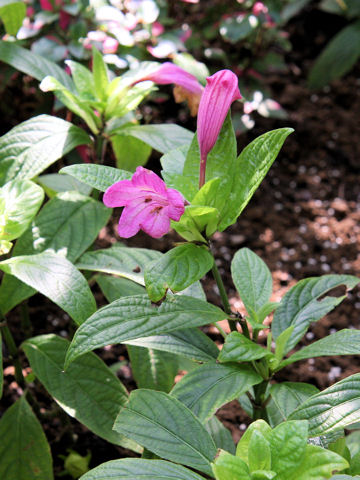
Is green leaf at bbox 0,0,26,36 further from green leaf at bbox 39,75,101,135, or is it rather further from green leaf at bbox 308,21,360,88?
green leaf at bbox 308,21,360,88

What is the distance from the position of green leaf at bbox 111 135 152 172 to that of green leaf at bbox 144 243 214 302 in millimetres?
641

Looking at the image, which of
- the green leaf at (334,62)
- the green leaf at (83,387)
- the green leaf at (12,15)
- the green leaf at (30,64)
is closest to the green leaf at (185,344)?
the green leaf at (83,387)

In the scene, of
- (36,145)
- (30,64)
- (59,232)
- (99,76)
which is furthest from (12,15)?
(59,232)

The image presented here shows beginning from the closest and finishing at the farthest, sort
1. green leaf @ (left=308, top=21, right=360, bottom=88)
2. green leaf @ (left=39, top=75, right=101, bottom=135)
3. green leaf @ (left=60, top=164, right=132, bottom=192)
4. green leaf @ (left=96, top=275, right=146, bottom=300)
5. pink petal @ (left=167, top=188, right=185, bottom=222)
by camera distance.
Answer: pink petal @ (left=167, top=188, right=185, bottom=222), green leaf @ (left=60, top=164, right=132, bottom=192), green leaf @ (left=39, top=75, right=101, bottom=135), green leaf @ (left=96, top=275, right=146, bottom=300), green leaf @ (left=308, top=21, right=360, bottom=88)

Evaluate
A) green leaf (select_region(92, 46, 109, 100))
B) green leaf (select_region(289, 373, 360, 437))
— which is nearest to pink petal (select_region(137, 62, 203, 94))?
green leaf (select_region(92, 46, 109, 100))

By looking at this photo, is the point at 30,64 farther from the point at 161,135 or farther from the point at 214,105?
the point at 214,105

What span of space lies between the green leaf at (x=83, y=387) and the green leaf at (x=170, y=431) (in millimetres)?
278

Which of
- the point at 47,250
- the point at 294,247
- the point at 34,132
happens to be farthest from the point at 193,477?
the point at 294,247

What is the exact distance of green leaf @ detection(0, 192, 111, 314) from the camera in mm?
1210

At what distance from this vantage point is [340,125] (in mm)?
2832

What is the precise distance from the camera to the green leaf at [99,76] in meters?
1.31

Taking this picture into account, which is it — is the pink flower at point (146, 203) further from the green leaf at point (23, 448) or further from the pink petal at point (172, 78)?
the green leaf at point (23, 448)

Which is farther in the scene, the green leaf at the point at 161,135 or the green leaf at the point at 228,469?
the green leaf at the point at 161,135

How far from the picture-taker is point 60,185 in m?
1.55
